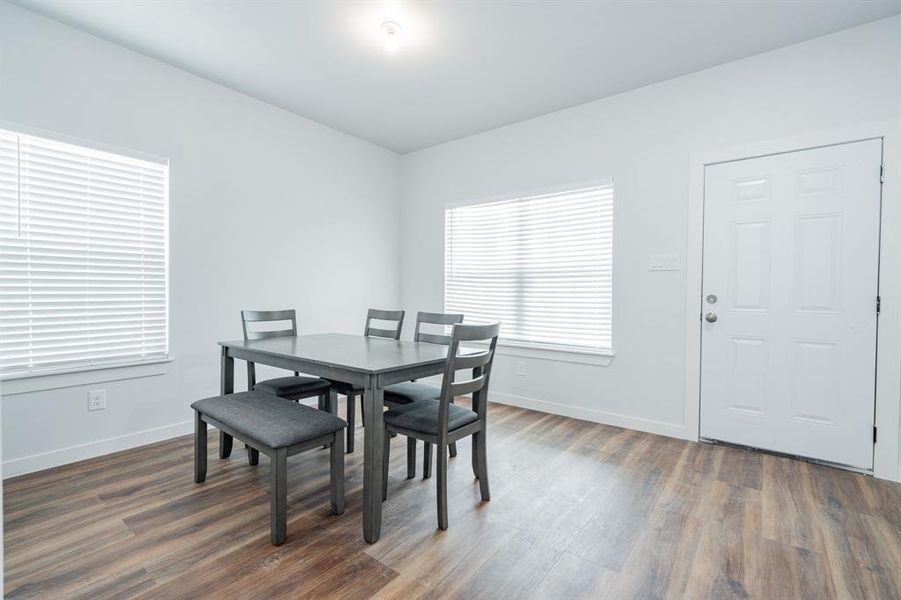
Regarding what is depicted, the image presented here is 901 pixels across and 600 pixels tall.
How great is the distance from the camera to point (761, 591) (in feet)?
5.41

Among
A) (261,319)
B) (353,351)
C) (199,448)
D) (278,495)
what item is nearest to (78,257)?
(261,319)

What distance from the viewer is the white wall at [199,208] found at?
2588 millimetres

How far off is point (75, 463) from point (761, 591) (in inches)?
144

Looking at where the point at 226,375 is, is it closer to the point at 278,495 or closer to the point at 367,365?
the point at 278,495

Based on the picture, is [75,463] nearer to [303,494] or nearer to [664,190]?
[303,494]

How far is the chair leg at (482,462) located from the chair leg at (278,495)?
940mm

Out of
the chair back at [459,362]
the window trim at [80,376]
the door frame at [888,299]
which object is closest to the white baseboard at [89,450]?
the window trim at [80,376]

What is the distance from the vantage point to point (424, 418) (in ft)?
7.02

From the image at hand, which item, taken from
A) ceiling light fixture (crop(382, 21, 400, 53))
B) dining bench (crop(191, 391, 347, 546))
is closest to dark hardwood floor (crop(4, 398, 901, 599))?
dining bench (crop(191, 391, 347, 546))

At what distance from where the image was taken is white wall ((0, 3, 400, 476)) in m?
2.59

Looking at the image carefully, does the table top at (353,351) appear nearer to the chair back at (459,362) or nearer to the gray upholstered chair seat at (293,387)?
the chair back at (459,362)

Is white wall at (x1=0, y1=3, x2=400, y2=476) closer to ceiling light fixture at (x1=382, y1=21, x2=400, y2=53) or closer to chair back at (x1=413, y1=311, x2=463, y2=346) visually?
chair back at (x1=413, y1=311, x2=463, y2=346)

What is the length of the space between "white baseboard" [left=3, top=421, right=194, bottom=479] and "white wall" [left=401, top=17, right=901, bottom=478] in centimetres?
272

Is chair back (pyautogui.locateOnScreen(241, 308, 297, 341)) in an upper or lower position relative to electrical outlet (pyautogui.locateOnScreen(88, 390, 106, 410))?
upper
